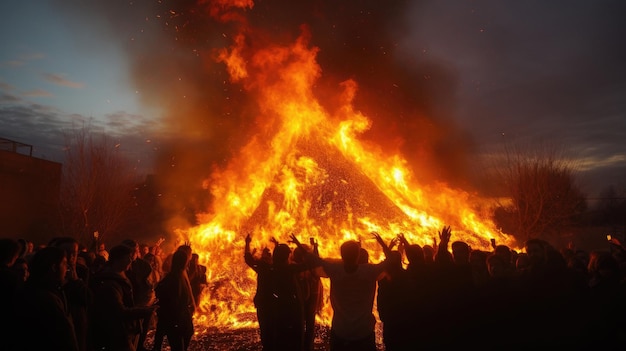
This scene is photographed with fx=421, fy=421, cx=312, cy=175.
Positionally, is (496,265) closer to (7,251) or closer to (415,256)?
(415,256)

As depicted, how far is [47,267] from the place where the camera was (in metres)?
3.98

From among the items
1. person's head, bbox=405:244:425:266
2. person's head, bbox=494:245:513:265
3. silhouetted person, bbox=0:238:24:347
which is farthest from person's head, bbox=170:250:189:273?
person's head, bbox=494:245:513:265

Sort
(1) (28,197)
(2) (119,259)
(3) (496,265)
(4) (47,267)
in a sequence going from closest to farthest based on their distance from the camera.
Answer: (4) (47,267), (2) (119,259), (3) (496,265), (1) (28,197)

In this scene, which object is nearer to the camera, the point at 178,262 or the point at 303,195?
the point at 178,262

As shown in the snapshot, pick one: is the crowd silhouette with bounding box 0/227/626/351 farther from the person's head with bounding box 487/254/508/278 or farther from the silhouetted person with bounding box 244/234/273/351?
the silhouetted person with bounding box 244/234/273/351

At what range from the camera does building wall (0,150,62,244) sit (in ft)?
89.0

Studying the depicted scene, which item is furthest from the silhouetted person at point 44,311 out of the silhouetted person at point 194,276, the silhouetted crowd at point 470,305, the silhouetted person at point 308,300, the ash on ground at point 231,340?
the silhouetted person at point 194,276

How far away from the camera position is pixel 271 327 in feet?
23.3

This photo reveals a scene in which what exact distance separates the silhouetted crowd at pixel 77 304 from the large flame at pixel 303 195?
4.48 meters

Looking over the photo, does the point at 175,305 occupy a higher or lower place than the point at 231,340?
higher

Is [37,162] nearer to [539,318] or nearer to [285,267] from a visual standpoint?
[285,267]

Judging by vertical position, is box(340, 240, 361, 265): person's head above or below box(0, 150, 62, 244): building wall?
below

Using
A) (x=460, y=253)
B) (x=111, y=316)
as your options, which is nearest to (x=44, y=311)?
(x=111, y=316)

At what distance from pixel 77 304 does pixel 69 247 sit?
1.46m
